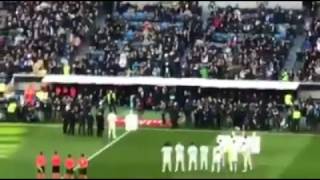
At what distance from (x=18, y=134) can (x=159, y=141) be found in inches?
271

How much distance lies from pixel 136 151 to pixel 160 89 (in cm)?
1013

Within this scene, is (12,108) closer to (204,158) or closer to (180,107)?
(180,107)

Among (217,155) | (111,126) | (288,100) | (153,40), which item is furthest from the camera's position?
(153,40)

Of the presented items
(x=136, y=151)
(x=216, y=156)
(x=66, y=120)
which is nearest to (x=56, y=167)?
(x=216, y=156)

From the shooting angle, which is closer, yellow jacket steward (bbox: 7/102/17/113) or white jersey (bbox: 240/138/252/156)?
white jersey (bbox: 240/138/252/156)

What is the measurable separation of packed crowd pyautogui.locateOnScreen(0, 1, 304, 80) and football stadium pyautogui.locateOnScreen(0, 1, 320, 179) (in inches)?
3.2

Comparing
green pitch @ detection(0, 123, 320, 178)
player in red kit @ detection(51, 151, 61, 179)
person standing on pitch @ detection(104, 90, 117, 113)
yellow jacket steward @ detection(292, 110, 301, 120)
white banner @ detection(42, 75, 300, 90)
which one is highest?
white banner @ detection(42, 75, 300, 90)

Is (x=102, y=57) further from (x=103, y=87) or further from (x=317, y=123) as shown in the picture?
(x=317, y=123)

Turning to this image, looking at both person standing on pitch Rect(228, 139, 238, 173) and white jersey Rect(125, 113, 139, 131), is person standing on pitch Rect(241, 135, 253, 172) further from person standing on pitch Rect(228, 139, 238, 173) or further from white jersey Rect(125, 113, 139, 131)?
white jersey Rect(125, 113, 139, 131)

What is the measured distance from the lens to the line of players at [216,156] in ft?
117

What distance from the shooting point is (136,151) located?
3969 centimetres

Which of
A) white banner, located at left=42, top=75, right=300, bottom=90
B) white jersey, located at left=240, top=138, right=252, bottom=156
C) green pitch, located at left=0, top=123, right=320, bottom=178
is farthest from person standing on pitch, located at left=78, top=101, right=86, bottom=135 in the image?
white jersey, located at left=240, top=138, right=252, bottom=156

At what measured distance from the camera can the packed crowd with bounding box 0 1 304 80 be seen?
51.0m

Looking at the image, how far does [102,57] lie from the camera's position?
5291cm
